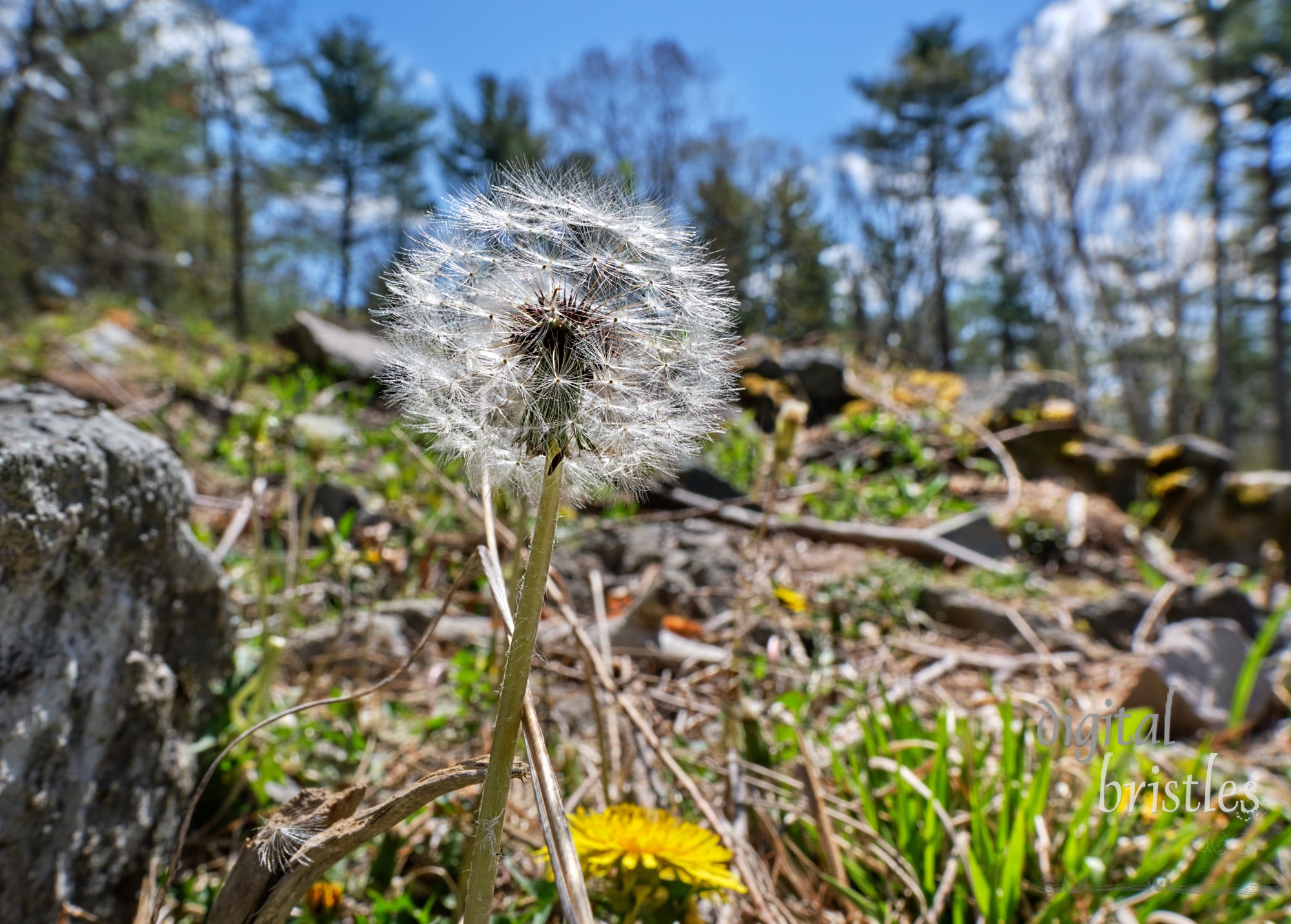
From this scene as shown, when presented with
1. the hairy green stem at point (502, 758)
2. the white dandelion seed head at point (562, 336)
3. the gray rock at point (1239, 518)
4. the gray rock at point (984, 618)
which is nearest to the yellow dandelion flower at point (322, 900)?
the hairy green stem at point (502, 758)

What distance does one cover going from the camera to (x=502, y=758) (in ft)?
2.28

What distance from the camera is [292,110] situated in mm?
18344

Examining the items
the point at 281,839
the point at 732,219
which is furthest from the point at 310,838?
the point at 732,219

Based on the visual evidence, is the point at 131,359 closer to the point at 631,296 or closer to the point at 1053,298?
the point at 631,296

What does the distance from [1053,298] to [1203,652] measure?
57.1 ft

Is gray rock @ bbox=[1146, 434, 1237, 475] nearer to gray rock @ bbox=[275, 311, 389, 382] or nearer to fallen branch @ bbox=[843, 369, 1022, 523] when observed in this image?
fallen branch @ bbox=[843, 369, 1022, 523]

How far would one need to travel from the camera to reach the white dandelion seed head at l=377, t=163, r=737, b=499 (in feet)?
2.74

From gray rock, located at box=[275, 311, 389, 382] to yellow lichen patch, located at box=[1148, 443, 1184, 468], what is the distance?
21.9ft

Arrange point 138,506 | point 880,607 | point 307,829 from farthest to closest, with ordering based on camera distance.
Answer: point 880,607 → point 138,506 → point 307,829

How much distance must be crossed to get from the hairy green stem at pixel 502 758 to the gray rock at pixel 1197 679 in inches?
93.9

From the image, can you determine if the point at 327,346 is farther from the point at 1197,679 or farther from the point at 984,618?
the point at 1197,679

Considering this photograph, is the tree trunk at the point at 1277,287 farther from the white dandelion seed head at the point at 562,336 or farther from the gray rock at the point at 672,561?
the white dandelion seed head at the point at 562,336

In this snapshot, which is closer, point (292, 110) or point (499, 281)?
point (499, 281)

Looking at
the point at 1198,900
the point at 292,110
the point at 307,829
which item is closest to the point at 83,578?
the point at 307,829
